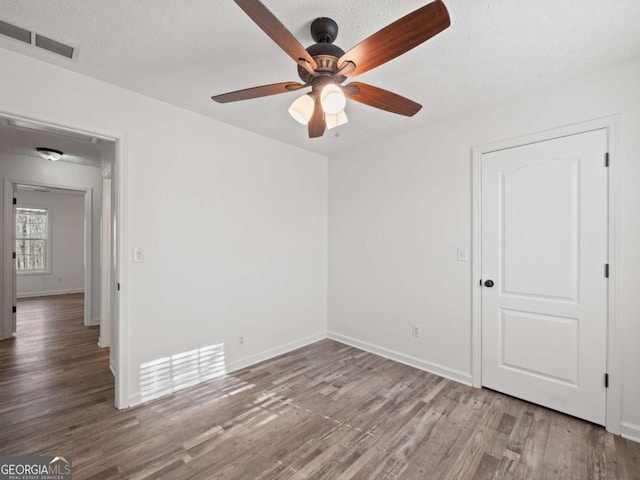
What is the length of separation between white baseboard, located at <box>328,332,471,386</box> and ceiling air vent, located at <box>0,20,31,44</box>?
150 inches

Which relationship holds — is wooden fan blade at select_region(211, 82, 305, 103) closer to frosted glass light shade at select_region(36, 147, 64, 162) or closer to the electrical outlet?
the electrical outlet

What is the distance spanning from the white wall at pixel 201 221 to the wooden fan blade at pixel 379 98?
1.49 m

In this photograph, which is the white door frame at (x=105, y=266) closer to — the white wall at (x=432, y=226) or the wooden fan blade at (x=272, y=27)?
the white wall at (x=432, y=226)

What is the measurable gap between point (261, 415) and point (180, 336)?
1044mm

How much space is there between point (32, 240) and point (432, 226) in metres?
8.95

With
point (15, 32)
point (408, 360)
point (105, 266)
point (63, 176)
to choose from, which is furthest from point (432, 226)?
point (63, 176)

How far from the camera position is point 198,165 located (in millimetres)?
2807

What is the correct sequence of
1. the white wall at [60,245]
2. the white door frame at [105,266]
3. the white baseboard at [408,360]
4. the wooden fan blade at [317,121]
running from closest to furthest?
1. the wooden fan blade at [317,121]
2. the white baseboard at [408,360]
3. the white door frame at [105,266]
4. the white wall at [60,245]

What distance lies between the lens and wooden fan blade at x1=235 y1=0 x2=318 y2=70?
1.07 m

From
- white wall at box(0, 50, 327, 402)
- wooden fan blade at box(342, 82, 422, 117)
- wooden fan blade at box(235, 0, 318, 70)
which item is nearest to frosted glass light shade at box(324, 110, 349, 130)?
wooden fan blade at box(342, 82, 422, 117)

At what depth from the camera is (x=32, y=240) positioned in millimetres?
7074

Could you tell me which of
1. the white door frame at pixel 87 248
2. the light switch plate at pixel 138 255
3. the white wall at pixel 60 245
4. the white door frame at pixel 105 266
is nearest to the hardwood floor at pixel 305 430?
the white door frame at pixel 105 266

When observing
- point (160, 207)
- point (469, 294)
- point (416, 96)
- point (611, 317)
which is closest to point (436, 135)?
point (416, 96)

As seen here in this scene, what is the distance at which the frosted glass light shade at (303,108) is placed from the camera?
64.6 inches
